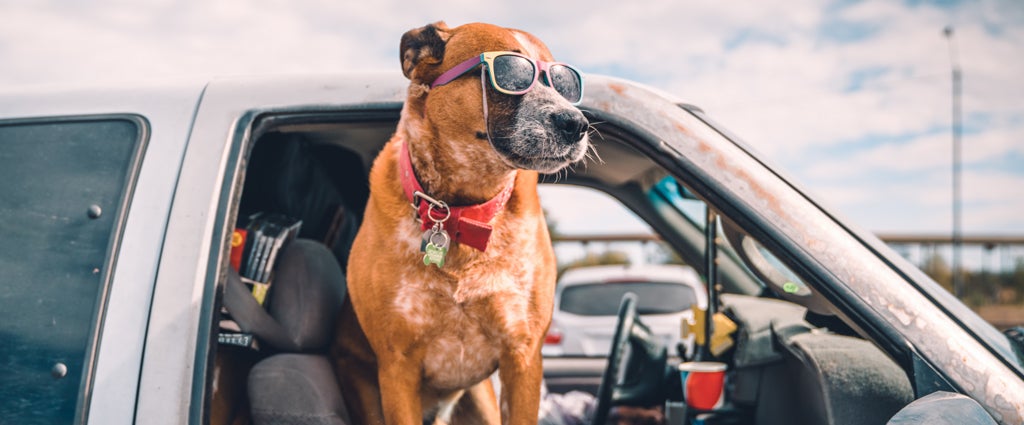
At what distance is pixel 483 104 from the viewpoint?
5.86 feet

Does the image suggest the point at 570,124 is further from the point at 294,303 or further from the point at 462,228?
the point at 294,303

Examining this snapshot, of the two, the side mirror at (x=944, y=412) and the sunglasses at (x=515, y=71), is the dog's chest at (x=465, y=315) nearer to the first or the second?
the sunglasses at (x=515, y=71)

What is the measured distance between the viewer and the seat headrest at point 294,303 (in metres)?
1.79

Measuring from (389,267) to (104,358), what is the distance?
0.65 m

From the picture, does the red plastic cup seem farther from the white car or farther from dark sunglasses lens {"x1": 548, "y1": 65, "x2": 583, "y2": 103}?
the white car

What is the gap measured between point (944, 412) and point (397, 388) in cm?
118

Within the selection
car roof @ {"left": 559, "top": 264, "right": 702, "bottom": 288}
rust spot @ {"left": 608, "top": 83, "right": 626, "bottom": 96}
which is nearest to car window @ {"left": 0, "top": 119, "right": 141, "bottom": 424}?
rust spot @ {"left": 608, "top": 83, "right": 626, "bottom": 96}

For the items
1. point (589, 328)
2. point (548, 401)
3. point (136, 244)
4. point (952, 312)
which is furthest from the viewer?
point (589, 328)

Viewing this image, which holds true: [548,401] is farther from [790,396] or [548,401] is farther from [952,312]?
[952,312]

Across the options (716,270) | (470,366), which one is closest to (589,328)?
(716,270)

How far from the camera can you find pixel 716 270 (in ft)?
7.76

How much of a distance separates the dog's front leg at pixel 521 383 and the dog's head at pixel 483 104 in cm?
47

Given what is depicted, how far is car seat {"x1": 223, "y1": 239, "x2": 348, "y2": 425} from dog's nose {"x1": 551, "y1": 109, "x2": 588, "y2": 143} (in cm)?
84

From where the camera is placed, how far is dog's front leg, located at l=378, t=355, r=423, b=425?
1.80 m
